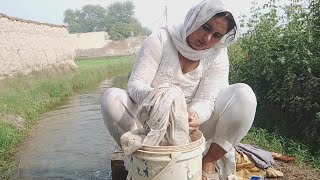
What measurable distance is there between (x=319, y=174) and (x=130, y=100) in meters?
2.01

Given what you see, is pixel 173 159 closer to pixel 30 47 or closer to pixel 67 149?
pixel 67 149

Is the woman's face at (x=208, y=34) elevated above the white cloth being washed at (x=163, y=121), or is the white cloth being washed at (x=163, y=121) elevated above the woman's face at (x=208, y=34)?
the woman's face at (x=208, y=34)

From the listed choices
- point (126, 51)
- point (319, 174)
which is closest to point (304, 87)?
point (319, 174)

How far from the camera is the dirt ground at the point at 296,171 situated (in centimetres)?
313

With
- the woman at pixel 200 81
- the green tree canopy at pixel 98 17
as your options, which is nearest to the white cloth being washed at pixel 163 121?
the woman at pixel 200 81

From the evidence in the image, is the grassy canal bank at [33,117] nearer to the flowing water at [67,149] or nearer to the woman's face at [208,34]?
the flowing water at [67,149]

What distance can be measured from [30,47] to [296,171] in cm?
1379

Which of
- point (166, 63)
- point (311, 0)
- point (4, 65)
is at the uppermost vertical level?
point (311, 0)

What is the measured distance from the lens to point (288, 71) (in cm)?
441

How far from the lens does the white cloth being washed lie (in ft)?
5.98

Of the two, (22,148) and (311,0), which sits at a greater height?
(311,0)

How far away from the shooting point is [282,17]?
5586 mm

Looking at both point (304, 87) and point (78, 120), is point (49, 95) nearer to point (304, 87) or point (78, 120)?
point (78, 120)

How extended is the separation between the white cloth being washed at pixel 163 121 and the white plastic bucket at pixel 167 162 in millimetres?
83
